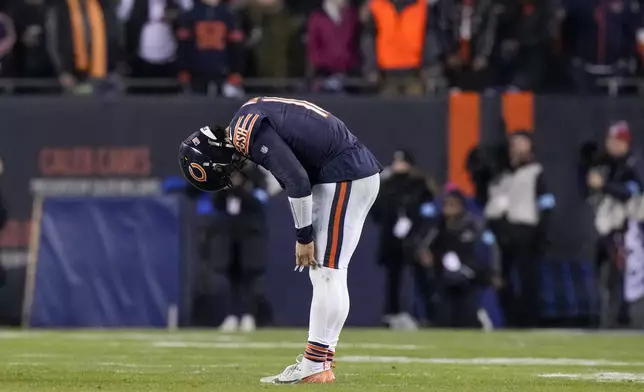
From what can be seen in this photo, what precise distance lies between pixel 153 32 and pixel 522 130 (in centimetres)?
480

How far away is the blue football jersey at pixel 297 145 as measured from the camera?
30.5ft

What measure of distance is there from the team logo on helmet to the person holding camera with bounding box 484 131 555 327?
949 centimetres

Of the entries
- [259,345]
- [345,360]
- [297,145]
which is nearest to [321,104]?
[259,345]

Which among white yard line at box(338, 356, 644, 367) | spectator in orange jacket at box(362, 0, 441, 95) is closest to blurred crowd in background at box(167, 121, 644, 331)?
spectator in orange jacket at box(362, 0, 441, 95)

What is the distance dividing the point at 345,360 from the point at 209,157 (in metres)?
3.17

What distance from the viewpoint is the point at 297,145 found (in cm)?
960

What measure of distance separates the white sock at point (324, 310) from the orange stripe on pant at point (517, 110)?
10.1 meters

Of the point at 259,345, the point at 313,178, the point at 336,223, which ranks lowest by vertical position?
the point at 259,345

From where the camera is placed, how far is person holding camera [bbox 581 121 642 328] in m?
18.9

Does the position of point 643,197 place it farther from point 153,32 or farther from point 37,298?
point 37,298

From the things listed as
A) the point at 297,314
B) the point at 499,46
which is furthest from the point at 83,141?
the point at 499,46

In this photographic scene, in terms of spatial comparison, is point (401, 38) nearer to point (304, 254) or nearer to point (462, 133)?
point (462, 133)

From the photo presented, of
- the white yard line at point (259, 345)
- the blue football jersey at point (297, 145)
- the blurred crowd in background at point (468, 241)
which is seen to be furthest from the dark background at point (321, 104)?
the blue football jersey at point (297, 145)

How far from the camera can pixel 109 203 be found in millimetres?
19125
